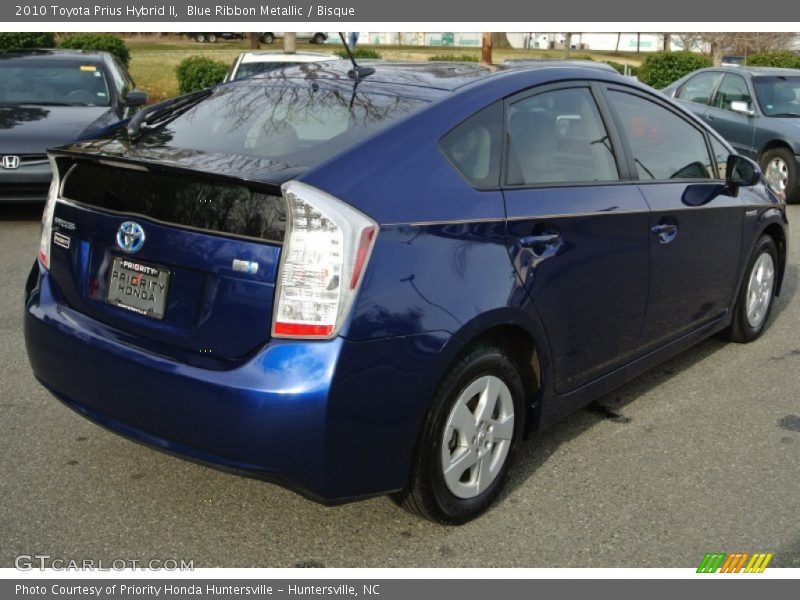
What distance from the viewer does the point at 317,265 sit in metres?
2.98

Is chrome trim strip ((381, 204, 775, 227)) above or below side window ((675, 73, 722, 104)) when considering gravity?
below

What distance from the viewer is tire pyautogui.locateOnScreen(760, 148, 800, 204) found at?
11.5 meters

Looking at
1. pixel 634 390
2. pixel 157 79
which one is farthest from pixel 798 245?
pixel 157 79

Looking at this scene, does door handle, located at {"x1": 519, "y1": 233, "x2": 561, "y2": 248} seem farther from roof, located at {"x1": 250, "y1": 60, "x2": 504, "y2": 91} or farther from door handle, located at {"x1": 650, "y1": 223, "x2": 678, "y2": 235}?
door handle, located at {"x1": 650, "y1": 223, "x2": 678, "y2": 235}

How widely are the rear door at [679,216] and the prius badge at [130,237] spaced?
2224mm

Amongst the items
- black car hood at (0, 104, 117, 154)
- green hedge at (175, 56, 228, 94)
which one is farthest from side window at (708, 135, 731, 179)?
green hedge at (175, 56, 228, 94)

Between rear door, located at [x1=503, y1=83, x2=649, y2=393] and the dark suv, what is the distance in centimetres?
815

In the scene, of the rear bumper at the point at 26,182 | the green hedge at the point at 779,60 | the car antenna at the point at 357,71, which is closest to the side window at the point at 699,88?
the rear bumper at the point at 26,182

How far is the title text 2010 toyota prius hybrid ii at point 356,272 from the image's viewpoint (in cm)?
301

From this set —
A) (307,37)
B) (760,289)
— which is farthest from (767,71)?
(307,37)

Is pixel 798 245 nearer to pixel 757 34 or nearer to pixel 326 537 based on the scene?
pixel 326 537

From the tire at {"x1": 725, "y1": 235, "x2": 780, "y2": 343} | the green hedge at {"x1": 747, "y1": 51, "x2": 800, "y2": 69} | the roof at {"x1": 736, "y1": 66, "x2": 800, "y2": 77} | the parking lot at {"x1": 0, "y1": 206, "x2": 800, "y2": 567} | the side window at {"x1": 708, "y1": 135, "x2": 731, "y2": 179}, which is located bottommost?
the parking lot at {"x1": 0, "y1": 206, "x2": 800, "y2": 567}

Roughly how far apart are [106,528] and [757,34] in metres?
37.7

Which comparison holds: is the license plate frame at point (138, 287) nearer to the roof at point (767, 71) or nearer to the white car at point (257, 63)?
the roof at point (767, 71)
